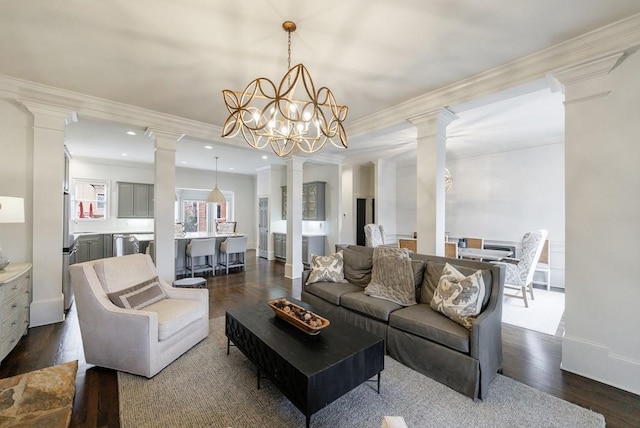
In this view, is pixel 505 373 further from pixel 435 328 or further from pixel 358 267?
pixel 358 267

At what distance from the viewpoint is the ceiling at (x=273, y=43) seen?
1986 millimetres

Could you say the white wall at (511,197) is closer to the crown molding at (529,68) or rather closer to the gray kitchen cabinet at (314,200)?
the gray kitchen cabinet at (314,200)

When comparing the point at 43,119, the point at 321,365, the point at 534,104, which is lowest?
the point at 321,365

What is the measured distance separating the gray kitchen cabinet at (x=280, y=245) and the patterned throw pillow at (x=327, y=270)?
13.6ft

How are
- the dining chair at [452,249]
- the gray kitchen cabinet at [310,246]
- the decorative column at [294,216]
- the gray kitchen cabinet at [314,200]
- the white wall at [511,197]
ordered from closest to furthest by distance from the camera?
the dining chair at [452,249]
the white wall at [511,197]
the decorative column at [294,216]
the gray kitchen cabinet at [310,246]
the gray kitchen cabinet at [314,200]

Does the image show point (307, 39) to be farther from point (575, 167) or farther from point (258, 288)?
point (258, 288)

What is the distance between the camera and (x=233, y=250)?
6055mm

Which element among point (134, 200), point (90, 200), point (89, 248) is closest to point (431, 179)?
point (89, 248)

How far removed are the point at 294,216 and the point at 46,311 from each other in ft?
13.1

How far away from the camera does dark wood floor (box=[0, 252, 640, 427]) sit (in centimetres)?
188

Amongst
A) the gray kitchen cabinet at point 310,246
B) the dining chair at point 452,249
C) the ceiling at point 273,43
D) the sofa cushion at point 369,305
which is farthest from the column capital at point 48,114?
the dining chair at point 452,249

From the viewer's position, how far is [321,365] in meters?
1.69

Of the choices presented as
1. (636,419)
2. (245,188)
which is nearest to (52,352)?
(636,419)

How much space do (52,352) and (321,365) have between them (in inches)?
112
